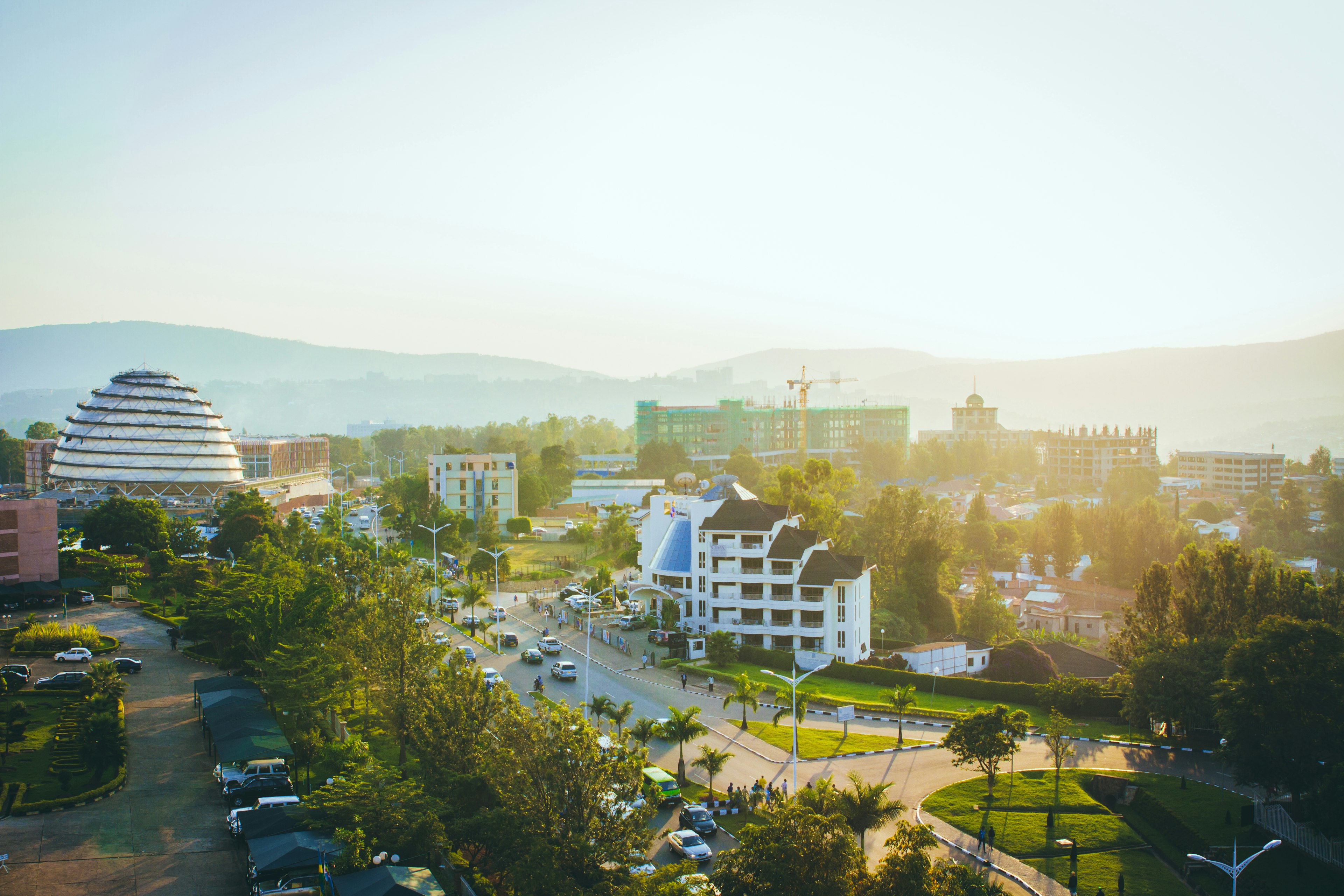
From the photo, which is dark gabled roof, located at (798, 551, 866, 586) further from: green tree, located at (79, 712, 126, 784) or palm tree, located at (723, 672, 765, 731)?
green tree, located at (79, 712, 126, 784)

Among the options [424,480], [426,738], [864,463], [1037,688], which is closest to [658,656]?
[1037,688]

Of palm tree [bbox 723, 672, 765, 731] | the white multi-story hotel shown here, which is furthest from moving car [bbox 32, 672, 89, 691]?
the white multi-story hotel

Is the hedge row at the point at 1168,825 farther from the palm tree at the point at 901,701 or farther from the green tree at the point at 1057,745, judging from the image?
the palm tree at the point at 901,701

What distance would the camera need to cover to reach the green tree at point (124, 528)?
64625mm

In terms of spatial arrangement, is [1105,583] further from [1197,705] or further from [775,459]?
[775,459]

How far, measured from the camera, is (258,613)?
1459 inches

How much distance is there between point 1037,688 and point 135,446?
8966 cm

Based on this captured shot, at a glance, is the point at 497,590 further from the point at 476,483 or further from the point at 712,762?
the point at 712,762

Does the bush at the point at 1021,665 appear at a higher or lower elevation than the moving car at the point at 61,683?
lower

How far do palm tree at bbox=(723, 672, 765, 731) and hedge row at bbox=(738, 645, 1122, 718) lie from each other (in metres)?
9.86

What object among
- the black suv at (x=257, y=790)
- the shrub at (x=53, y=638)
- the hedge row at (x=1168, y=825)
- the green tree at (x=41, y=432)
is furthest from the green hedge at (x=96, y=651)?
the green tree at (x=41, y=432)

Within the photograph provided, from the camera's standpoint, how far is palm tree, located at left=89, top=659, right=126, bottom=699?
33.6 m

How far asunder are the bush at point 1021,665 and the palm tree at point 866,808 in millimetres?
24716

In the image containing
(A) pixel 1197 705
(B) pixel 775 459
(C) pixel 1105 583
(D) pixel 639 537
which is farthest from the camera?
(B) pixel 775 459
